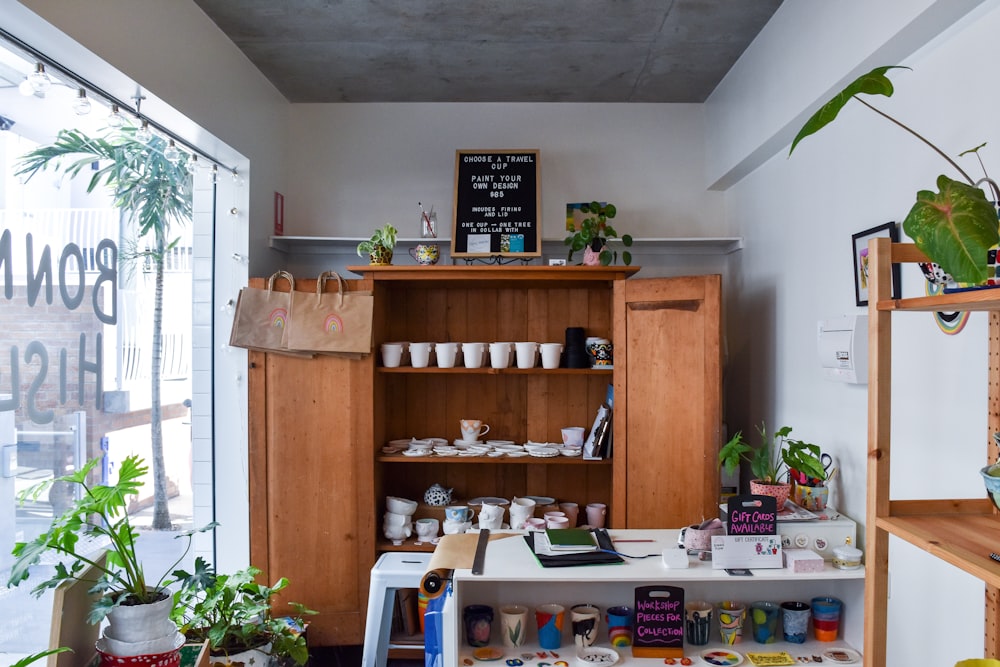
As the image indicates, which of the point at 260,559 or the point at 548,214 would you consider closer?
the point at 260,559

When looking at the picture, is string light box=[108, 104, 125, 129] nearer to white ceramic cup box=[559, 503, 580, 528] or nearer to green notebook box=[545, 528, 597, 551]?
green notebook box=[545, 528, 597, 551]

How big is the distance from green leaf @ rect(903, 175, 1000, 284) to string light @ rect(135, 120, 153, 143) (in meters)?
2.44

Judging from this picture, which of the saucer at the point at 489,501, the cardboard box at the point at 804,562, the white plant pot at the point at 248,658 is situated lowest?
the white plant pot at the point at 248,658

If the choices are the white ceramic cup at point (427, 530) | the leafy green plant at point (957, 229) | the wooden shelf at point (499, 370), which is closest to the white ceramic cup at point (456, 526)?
the white ceramic cup at point (427, 530)

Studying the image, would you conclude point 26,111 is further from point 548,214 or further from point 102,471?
point 548,214

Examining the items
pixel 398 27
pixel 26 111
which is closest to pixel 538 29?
pixel 398 27

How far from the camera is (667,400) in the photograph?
10.6 ft

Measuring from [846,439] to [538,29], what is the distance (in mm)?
1907

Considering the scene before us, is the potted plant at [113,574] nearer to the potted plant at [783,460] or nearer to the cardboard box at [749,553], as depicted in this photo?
the cardboard box at [749,553]

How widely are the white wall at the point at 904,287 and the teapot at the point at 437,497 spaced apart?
1481 millimetres

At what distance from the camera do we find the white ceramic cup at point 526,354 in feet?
11.5

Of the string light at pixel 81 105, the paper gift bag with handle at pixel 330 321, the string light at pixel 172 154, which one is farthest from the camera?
the paper gift bag with handle at pixel 330 321

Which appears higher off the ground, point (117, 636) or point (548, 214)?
point (548, 214)

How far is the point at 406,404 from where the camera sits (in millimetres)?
3891
